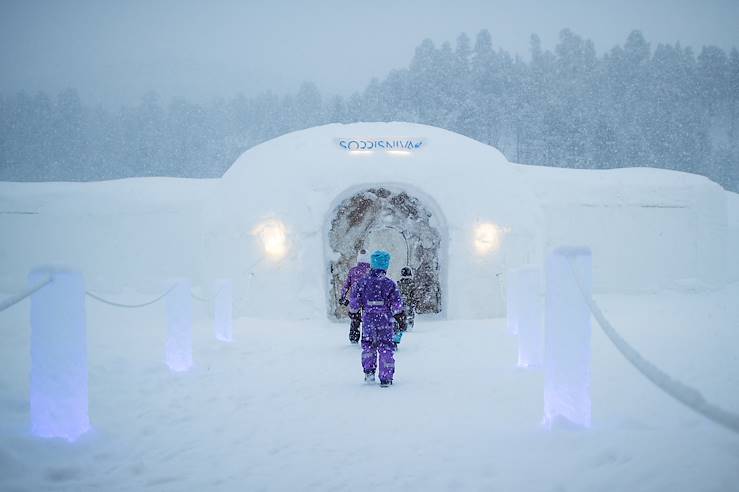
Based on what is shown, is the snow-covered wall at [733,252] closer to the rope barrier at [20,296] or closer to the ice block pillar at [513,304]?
the ice block pillar at [513,304]

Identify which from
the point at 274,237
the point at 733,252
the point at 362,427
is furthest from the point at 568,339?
the point at 733,252

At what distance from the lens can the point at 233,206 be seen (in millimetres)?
10359

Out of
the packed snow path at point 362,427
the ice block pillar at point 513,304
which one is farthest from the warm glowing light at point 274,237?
the ice block pillar at point 513,304

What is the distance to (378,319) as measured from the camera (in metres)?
5.18

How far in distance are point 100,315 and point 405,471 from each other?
31.8ft

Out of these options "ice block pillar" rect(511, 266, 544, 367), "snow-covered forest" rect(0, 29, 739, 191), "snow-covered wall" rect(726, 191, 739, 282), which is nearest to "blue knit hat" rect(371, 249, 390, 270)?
"ice block pillar" rect(511, 266, 544, 367)

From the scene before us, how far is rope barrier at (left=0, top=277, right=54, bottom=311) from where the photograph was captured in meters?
2.60

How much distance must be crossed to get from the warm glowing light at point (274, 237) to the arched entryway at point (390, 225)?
979 mm

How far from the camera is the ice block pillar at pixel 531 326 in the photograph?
5.54 metres

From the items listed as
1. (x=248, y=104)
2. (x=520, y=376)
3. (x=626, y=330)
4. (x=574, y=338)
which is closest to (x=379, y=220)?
(x=626, y=330)

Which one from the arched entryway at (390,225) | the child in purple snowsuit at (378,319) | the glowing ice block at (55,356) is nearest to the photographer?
the glowing ice block at (55,356)

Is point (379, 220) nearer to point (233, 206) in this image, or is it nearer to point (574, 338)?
point (233, 206)

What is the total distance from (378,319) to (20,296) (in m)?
3.17

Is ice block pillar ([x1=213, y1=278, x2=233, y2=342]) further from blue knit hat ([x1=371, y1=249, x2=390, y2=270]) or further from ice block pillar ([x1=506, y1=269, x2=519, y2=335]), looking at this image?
ice block pillar ([x1=506, y1=269, x2=519, y2=335])
